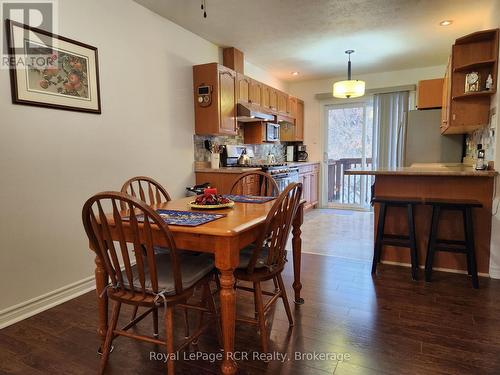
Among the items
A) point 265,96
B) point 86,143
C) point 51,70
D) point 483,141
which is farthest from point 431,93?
point 51,70

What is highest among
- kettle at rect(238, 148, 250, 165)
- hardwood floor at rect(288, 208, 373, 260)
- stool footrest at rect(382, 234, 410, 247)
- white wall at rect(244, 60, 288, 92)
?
white wall at rect(244, 60, 288, 92)

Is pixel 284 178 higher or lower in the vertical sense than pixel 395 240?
higher

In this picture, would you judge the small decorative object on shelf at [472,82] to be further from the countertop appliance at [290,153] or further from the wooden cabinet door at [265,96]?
the countertop appliance at [290,153]

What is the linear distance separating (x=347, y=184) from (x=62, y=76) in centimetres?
530

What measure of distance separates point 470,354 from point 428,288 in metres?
0.88

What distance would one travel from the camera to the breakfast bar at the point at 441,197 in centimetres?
277

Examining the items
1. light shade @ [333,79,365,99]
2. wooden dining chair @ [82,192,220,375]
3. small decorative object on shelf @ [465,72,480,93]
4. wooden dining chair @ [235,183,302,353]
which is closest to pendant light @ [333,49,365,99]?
light shade @ [333,79,365,99]

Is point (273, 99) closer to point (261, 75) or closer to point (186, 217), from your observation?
point (261, 75)

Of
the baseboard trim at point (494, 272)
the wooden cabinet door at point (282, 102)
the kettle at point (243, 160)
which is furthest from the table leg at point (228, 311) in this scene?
the wooden cabinet door at point (282, 102)

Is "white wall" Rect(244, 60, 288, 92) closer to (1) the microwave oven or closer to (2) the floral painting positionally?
(1) the microwave oven

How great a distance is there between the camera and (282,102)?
5.54 meters

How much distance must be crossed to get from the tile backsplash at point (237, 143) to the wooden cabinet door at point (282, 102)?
0.71 metres

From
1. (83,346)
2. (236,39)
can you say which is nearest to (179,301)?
(83,346)

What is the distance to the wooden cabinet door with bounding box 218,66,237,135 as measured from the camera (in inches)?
149
